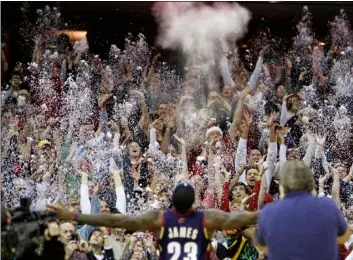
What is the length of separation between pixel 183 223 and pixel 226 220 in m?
0.28

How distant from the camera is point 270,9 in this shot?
39.0 feet

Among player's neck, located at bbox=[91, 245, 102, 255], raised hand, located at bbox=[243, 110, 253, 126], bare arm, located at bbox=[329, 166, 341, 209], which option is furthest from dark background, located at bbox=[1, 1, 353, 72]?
player's neck, located at bbox=[91, 245, 102, 255]

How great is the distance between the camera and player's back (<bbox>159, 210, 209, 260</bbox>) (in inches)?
201

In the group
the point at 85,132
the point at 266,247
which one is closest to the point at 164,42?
the point at 85,132

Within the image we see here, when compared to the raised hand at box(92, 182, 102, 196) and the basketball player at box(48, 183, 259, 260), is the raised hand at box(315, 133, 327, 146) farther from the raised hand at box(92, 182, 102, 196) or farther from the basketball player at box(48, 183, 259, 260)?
the basketball player at box(48, 183, 259, 260)

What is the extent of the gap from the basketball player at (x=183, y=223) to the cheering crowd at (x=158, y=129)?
2008 mm

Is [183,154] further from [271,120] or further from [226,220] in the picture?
[226,220]

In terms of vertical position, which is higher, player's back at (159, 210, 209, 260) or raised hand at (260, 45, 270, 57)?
raised hand at (260, 45, 270, 57)

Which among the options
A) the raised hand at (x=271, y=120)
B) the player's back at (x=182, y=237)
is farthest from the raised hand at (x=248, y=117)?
the player's back at (x=182, y=237)

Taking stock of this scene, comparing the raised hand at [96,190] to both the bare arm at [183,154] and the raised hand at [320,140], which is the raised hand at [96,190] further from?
the raised hand at [320,140]

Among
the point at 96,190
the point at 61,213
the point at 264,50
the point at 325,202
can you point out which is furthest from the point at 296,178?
the point at 264,50

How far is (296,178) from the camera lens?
15.8ft

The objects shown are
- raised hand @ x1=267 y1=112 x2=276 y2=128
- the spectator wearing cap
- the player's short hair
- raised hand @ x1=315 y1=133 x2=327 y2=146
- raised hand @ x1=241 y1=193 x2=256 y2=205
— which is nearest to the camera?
the spectator wearing cap

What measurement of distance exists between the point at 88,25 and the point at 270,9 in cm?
254
